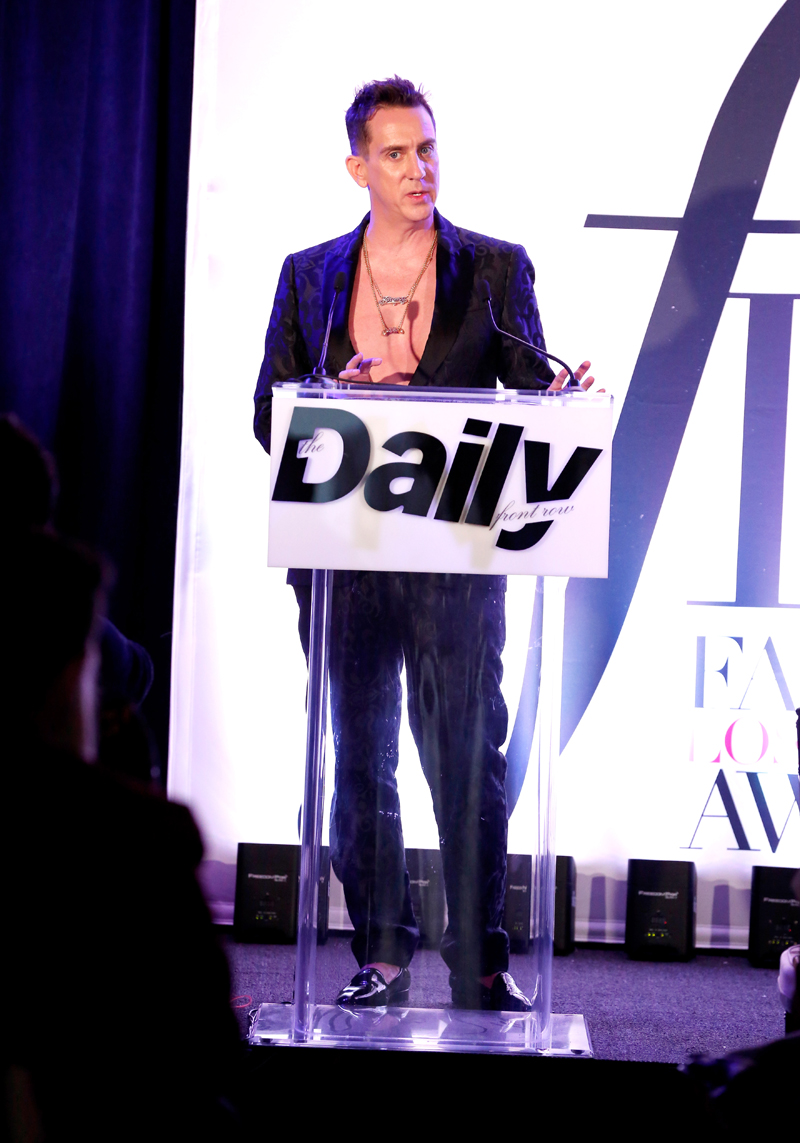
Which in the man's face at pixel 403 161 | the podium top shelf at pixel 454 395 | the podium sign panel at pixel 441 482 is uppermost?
the man's face at pixel 403 161

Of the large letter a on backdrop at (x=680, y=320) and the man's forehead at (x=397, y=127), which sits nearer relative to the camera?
the man's forehead at (x=397, y=127)

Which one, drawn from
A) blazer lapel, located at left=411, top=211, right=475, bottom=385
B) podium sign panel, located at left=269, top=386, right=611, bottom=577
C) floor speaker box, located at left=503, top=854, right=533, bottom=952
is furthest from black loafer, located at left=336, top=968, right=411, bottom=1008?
blazer lapel, located at left=411, top=211, right=475, bottom=385

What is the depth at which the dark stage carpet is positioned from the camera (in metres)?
2.16

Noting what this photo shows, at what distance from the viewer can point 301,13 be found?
11.7ft

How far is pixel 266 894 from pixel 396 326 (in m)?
1.81

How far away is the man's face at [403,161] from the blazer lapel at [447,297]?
88mm

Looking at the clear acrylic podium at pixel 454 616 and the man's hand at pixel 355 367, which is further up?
the man's hand at pixel 355 367

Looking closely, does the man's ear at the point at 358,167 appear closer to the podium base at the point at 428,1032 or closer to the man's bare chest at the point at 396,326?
the man's bare chest at the point at 396,326

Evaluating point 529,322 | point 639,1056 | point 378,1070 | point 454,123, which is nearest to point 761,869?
point 639,1056

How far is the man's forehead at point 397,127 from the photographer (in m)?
2.44

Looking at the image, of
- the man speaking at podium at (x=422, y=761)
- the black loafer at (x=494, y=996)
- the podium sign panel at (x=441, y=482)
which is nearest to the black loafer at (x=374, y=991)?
the man speaking at podium at (x=422, y=761)

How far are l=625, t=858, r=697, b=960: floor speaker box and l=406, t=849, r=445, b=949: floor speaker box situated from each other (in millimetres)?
1404

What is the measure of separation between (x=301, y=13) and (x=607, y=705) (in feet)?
8.09

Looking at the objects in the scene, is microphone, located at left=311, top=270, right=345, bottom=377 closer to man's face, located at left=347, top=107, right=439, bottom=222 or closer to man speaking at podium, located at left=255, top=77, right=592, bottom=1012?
man speaking at podium, located at left=255, top=77, right=592, bottom=1012
